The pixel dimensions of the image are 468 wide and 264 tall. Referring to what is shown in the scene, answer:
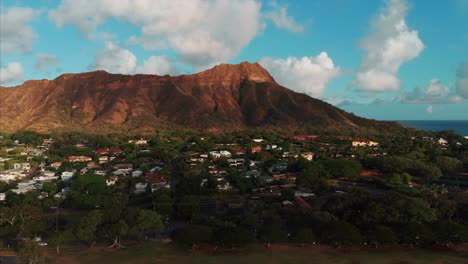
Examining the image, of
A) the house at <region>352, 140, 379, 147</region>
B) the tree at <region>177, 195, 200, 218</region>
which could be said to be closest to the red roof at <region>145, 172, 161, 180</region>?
the tree at <region>177, 195, 200, 218</region>

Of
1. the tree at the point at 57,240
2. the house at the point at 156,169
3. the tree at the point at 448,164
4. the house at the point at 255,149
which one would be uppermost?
the house at the point at 255,149

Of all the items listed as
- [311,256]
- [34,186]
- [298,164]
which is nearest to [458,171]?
[298,164]

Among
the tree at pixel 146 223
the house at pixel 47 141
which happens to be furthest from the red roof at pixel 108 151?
the tree at pixel 146 223

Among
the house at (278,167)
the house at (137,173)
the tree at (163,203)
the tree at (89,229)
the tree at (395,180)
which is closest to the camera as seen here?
the tree at (89,229)

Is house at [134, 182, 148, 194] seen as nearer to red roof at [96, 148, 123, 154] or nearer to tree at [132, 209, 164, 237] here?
tree at [132, 209, 164, 237]

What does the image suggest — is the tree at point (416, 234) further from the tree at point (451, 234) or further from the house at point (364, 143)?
the house at point (364, 143)

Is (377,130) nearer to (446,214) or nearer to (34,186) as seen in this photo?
(446,214)
